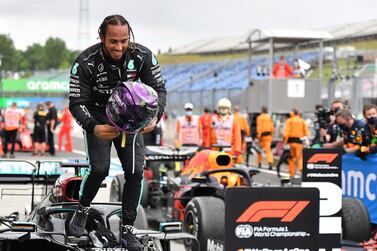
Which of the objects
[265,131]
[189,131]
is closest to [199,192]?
[189,131]

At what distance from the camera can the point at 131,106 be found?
14.7ft

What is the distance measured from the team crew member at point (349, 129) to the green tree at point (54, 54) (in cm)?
8115

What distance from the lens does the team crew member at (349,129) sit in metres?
9.82

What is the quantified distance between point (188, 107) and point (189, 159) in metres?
5.13

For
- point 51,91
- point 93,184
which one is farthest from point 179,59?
point 93,184

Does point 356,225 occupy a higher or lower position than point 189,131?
lower

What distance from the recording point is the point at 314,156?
7508 millimetres

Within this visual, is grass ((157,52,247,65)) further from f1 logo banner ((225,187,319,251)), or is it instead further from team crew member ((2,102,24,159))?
f1 logo banner ((225,187,319,251))

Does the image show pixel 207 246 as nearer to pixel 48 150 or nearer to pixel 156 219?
pixel 156 219

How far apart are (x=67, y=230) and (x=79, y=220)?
99 mm

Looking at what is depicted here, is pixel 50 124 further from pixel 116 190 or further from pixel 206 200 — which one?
pixel 206 200

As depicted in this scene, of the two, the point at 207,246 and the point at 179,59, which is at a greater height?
the point at 179,59

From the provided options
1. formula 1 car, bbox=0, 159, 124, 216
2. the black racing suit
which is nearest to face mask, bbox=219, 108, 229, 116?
formula 1 car, bbox=0, 159, 124, 216

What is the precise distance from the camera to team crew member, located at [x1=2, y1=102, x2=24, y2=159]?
22375 millimetres
